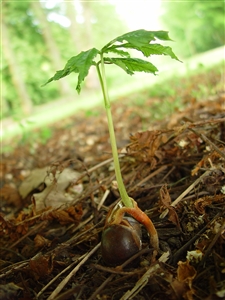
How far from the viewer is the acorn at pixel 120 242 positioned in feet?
3.23

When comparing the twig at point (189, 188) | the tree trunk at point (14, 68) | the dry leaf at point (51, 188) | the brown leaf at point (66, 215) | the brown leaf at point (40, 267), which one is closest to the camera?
the brown leaf at point (40, 267)

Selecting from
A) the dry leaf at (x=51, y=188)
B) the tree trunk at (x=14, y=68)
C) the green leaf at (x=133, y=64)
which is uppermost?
the tree trunk at (x=14, y=68)

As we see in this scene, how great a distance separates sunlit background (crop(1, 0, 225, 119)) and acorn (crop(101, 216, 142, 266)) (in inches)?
486

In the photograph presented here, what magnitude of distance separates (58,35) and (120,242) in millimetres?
24691

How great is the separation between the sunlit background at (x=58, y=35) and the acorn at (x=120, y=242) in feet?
40.5

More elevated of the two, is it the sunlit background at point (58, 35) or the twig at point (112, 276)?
the sunlit background at point (58, 35)

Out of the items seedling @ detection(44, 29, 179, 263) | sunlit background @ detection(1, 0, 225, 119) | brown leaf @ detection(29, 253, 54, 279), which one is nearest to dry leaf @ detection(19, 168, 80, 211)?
brown leaf @ detection(29, 253, 54, 279)

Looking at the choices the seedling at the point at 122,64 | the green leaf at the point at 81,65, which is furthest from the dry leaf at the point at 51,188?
the green leaf at the point at 81,65

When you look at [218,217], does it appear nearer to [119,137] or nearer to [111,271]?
[111,271]

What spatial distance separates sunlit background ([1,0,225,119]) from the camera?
588 inches

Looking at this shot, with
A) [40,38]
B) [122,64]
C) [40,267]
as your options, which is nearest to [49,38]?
[40,38]

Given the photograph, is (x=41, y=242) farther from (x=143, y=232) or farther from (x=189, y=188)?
(x=189, y=188)

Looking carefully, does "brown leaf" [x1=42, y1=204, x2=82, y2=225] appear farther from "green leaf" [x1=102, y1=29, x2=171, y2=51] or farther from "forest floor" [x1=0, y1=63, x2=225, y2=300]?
"green leaf" [x1=102, y1=29, x2=171, y2=51]

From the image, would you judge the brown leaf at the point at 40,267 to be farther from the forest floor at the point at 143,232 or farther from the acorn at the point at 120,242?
the acorn at the point at 120,242
